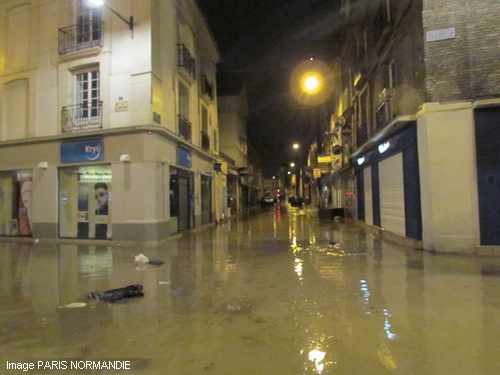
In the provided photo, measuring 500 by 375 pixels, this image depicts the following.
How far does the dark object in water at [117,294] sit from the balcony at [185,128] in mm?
10462

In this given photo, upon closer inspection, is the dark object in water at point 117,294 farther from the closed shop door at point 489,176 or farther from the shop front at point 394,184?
the closed shop door at point 489,176

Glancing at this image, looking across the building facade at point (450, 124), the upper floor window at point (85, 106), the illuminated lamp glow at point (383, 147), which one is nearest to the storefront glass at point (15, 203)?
the upper floor window at point (85, 106)

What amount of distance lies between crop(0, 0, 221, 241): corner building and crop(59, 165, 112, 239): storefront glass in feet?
0.13

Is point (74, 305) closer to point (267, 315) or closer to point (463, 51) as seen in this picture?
point (267, 315)

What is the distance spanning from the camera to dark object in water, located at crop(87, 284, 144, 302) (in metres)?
5.74

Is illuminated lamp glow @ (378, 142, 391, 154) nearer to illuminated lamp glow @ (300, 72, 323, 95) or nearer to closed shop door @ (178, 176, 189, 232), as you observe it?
illuminated lamp glow @ (300, 72, 323, 95)

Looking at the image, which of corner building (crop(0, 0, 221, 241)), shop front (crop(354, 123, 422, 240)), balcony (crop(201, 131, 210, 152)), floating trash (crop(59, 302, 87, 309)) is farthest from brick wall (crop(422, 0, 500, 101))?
balcony (crop(201, 131, 210, 152))

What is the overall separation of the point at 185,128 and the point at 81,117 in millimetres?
4333

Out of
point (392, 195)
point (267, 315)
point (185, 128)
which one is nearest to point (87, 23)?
point (185, 128)

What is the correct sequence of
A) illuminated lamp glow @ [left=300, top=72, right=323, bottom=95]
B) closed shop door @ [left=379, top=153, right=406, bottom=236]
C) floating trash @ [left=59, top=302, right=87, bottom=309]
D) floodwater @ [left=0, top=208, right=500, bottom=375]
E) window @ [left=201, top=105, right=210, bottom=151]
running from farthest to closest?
1. window @ [left=201, top=105, right=210, bottom=151]
2. closed shop door @ [left=379, top=153, right=406, bottom=236]
3. illuminated lamp glow @ [left=300, top=72, right=323, bottom=95]
4. floating trash @ [left=59, top=302, right=87, bottom=309]
5. floodwater @ [left=0, top=208, right=500, bottom=375]

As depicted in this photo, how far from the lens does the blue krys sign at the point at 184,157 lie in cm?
1541

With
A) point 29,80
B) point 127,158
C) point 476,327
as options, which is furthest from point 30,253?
point 476,327

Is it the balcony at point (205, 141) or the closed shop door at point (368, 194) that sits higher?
the balcony at point (205, 141)

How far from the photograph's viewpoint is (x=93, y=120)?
13.7m
